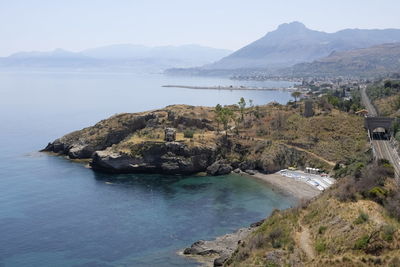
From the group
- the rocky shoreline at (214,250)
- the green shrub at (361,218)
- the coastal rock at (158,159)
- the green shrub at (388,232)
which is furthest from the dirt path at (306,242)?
the coastal rock at (158,159)

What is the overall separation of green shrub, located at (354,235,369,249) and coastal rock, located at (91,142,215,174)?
46325 millimetres

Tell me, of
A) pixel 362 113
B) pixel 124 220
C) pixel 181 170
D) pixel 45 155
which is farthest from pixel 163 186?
pixel 362 113

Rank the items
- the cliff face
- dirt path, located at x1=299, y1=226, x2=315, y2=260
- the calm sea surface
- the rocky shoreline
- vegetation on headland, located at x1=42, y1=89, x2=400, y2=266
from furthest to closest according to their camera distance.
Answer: the cliff face → the calm sea surface → the rocky shoreline → dirt path, located at x1=299, y1=226, x2=315, y2=260 → vegetation on headland, located at x1=42, y1=89, x2=400, y2=266

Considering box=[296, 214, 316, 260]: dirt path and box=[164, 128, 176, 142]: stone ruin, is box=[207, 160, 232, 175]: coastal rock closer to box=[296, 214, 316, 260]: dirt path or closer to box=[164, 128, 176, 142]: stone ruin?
box=[164, 128, 176, 142]: stone ruin

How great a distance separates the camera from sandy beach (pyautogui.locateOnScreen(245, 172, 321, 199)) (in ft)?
207

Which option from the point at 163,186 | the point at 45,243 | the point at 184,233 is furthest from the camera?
the point at 163,186

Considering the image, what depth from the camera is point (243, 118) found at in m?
94.9

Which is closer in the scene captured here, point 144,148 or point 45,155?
point 144,148

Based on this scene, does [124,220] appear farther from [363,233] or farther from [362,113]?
[362,113]

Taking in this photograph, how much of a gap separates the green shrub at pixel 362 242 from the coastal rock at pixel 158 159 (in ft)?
152

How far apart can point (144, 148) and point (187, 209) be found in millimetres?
22630

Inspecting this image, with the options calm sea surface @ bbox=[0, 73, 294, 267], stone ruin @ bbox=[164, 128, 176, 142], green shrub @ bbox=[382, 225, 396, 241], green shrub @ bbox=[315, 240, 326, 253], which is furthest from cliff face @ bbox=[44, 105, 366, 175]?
green shrub @ bbox=[382, 225, 396, 241]

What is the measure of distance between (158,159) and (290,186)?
22.9 metres

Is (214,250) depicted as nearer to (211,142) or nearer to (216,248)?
(216,248)
